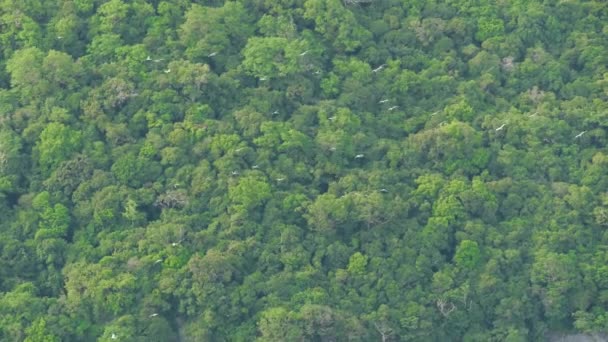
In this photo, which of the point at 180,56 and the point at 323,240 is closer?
the point at 323,240

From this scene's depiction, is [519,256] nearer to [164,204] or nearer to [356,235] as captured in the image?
[356,235]

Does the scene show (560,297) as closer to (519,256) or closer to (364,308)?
Result: (519,256)

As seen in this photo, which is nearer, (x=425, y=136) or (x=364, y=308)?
(x=364, y=308)

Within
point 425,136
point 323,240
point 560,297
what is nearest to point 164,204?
point 323,240

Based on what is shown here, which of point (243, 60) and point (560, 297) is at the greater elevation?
point (243, 60)

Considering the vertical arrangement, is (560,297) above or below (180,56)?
below

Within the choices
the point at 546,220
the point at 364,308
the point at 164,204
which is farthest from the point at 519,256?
the point at 164,204
